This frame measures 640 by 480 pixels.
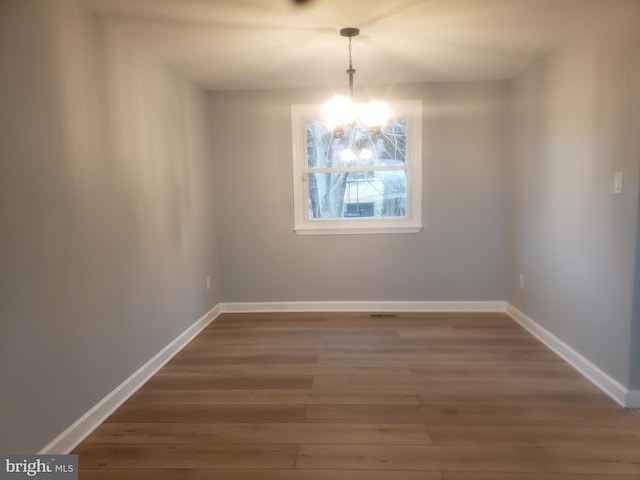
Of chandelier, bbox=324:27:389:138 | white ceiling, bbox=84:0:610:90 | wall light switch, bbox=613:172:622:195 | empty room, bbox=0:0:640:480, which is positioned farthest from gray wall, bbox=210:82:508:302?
wall light switch, bbox=613:172:622:195

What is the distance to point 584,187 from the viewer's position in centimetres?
264

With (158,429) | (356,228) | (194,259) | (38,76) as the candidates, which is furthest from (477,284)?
(38,76)

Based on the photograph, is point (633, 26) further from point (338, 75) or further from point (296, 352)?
point (296, 352)

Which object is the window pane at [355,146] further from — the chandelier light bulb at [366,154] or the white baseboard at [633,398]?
the white baseboard at [633,398]

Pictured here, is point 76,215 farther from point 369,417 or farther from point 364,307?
point 364,307

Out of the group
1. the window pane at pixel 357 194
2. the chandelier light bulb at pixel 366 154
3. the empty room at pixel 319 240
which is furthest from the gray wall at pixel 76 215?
the chandelier light bulb at pixel 366 154

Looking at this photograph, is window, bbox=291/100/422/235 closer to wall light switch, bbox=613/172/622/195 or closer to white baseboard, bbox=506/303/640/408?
white baseboard, bbox=506/303/640/408

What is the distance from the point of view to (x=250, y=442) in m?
2.01

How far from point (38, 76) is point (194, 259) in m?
2.00

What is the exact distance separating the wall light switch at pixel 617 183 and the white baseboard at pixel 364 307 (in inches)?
77.7

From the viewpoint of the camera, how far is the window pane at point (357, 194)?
411 centimetres

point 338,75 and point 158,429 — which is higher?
point 338,75

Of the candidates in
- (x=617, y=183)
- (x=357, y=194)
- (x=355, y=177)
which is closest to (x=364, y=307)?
(x=357, y=194)

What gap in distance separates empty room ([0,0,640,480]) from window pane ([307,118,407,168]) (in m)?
0.03
